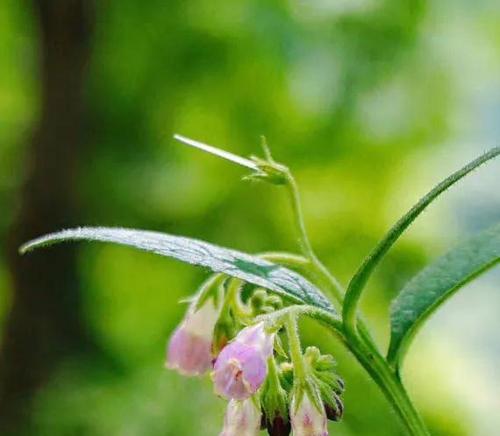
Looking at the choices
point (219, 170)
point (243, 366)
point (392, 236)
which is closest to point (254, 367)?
point (243, 366)

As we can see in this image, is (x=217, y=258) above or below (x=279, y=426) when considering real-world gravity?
above

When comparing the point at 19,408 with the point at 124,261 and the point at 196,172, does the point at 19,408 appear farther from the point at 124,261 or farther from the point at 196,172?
the point at 196,172

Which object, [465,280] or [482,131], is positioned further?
[482,131]

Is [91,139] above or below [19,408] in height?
above

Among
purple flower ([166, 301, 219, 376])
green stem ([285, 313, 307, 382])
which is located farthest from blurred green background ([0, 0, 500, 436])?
green stem ([285, 313, 307, 382])

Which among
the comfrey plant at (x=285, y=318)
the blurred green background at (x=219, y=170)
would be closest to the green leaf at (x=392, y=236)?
the comfrey plant at (x=285, y=318)

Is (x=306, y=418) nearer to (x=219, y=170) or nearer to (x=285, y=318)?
(x=285, y=318)

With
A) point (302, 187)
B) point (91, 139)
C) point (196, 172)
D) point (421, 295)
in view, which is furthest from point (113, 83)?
point (421, 295)
